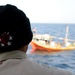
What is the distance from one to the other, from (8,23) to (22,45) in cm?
13

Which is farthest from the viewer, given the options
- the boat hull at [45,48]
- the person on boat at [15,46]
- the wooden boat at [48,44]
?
the boat hull at [45,48]

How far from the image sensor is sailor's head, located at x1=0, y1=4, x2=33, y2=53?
Answer: 1210 mm

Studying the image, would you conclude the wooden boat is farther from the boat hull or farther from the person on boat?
the person on boat

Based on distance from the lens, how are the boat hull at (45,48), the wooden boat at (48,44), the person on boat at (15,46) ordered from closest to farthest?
1. the person on boat at (15,46)
2. the wooden boat at (48,44)
3. the boat hull at (45,48)

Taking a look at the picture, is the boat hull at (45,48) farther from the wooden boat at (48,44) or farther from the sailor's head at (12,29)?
the sailor's head at (12,29)

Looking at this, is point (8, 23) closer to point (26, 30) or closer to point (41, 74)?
point (26, 30)

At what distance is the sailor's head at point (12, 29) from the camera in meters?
1.21

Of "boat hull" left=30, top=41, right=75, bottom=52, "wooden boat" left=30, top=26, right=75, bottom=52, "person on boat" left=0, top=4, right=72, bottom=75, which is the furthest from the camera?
"boat hull" left=30, top=41, right=75, bottom=52

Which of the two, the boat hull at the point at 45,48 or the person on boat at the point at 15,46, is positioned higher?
the person on boat at the point at 15,46

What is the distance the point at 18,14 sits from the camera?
1.24 metres

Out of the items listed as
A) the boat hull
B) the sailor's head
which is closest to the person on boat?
the sailor's head

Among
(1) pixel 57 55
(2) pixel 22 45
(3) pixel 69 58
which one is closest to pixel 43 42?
(1) pixel 57 55

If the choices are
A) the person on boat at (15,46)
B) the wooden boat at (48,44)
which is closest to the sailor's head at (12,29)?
the person on boat at (15,46)

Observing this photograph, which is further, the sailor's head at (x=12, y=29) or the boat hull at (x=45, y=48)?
the boat hull at (x=45, y=48)
